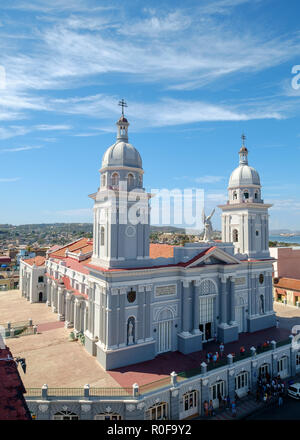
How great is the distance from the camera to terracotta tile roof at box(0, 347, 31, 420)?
28.6ft

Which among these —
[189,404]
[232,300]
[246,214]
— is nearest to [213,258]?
[232,300]

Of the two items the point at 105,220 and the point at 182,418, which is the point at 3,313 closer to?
the point at 105,220

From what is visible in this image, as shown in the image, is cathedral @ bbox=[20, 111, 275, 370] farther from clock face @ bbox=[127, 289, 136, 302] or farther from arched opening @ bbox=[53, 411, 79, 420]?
arched opening @ bbox=[53, 411, 79, 420]

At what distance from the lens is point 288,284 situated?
135 feet

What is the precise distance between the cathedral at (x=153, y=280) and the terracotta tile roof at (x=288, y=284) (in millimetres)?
13454

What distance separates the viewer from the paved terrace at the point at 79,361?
17.7 metres

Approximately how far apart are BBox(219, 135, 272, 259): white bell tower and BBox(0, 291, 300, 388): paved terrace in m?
8.07

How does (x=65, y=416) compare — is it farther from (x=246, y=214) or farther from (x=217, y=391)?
(x=246, y=214)

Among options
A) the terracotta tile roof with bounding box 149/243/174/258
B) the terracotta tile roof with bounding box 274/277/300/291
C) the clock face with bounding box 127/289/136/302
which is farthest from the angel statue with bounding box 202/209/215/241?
the terracotta tile roof with bounding box 274/277/300/291

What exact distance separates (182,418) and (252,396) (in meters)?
5.84

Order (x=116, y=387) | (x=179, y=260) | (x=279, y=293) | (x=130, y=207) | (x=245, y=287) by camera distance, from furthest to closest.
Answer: (x=279, y=293) → (x=245, y=287) → (x=179, y=260) → (x=130, y=207) → (x=116, y=387)

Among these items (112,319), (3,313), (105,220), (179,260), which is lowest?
(3,313)
